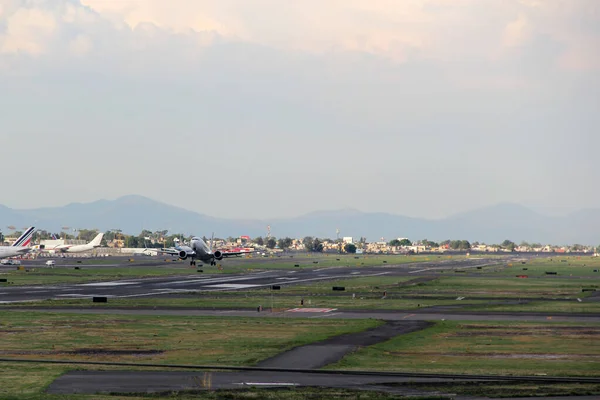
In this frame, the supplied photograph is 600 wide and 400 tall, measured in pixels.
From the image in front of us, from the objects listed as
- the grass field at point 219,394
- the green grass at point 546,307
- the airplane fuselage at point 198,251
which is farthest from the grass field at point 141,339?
the airplane fuselage at point 198,251

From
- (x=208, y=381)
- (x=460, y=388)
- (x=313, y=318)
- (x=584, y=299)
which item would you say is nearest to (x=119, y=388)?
(x=208, y=381)

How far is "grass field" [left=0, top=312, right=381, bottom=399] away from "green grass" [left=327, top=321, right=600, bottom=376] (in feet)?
17.5

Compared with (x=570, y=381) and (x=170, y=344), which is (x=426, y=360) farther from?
(x=170, y=344)

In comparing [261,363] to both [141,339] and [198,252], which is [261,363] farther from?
[198,252]

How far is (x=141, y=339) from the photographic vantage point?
51.1 m

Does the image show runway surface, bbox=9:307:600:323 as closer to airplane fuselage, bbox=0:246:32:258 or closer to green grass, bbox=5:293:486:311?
green grass, bbox=5:293:486:311

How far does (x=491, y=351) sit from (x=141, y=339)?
20.5m

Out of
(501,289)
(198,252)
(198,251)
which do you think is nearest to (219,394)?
(501,289)

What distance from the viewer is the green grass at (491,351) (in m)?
40.1

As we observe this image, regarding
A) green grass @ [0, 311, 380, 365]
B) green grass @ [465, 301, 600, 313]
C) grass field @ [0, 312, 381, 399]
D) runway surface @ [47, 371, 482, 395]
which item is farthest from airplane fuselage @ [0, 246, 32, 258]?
runway surface @ [47, 371, 482, 395]

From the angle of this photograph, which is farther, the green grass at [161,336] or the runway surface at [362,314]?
the runway surface at [362,314]

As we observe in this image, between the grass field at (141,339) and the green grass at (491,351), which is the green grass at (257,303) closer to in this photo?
the grass field at (141,339)

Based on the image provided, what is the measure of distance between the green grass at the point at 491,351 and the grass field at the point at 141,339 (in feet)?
17.5

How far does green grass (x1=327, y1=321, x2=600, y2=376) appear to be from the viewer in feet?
131
